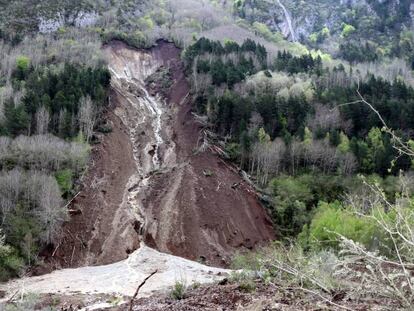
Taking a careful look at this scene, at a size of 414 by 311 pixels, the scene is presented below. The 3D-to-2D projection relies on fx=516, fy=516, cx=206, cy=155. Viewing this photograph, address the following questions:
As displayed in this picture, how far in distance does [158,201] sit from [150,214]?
7.38 feet

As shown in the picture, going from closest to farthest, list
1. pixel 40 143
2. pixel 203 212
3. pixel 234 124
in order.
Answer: pixel 203 212 → pixel 40 143 → pixel 234 124

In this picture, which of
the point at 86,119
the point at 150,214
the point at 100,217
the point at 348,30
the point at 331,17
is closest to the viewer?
the point at 100,217

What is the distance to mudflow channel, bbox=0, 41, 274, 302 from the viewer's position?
3100 cm

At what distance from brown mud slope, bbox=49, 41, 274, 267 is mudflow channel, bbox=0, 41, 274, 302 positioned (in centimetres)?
9

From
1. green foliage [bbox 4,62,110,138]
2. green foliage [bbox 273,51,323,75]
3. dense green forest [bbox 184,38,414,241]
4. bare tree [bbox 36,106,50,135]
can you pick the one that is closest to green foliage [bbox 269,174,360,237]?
dense green forest [bbox 184,38,414,241]

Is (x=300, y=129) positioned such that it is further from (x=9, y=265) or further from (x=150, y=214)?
(x=9, y=265)

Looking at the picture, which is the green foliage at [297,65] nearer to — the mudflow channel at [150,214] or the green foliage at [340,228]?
the mudflow channel at [150,214]

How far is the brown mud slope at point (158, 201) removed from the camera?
40312 mm

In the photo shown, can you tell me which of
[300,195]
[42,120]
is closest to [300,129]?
[300,195]

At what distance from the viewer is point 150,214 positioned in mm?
44969

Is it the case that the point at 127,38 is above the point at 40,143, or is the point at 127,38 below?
above

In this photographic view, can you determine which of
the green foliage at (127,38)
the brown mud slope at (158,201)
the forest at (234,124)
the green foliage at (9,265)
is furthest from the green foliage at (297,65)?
the green foliage at (9,265)

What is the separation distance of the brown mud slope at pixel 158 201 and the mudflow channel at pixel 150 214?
0.09 m

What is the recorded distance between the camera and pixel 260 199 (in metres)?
50.5
